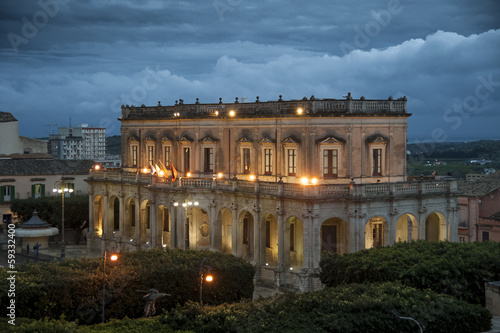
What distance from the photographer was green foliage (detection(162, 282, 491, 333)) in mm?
32156

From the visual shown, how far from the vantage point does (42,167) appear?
90250mm

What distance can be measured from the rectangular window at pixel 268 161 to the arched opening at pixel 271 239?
3607 millimetres

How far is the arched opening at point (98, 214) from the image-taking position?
74.4m

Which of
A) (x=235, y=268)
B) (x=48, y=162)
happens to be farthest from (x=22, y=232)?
(x=235, y=268)

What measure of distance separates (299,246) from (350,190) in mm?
6534

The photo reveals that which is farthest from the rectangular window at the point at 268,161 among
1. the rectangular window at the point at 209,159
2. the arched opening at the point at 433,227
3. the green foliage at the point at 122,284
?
the green foliage at the point at 122,284

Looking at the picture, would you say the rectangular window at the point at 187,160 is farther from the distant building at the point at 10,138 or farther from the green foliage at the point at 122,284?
the distant building at the point at 10,138

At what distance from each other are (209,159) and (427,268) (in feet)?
94.7

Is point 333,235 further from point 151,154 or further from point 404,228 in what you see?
point 151,154

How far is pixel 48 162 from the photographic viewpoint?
91.8 m

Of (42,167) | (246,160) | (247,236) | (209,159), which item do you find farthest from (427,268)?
(42,167)

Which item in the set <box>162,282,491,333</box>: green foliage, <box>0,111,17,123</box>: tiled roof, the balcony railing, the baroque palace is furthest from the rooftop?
<box>0,111,17,123</box>: tiled roof

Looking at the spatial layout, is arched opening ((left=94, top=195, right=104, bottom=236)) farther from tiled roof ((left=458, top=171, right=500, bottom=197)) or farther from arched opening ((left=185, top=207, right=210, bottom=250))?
tiled roof ((left=458, top=171, right=500, bottom=197))

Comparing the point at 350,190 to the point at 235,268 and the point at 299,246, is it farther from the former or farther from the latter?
the point at 235,268
